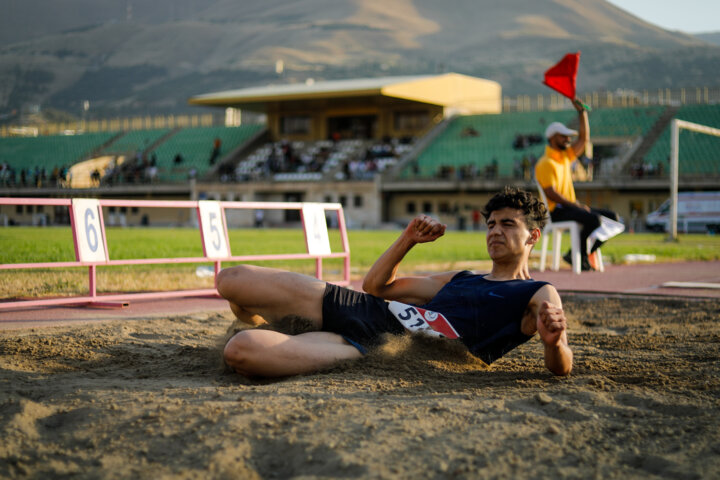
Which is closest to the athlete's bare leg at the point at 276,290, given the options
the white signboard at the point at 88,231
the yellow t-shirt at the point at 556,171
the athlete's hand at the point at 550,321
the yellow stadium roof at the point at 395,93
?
the athlete's hand at the point at 550,321

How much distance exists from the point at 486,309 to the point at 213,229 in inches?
203

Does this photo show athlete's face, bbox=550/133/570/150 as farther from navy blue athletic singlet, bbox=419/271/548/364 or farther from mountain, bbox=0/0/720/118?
mountain, bbox=0/0/720/118

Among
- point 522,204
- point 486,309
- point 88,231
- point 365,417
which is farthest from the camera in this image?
point 88,231

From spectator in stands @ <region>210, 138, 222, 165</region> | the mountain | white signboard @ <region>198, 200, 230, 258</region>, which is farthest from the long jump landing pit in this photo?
the mountain

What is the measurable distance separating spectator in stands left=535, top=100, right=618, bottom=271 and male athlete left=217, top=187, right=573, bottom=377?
677 cm

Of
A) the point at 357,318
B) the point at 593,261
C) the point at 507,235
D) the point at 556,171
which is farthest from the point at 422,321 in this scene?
the point at 593,261

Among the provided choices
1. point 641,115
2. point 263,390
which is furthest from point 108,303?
point 641,115

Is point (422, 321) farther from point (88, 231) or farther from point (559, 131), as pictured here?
point (559, 131)

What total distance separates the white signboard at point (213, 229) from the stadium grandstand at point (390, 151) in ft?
97.4

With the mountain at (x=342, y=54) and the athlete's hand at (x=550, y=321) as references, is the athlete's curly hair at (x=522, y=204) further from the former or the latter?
the mountain at (x=342, y=54)

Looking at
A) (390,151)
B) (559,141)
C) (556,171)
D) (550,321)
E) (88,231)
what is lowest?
(550,321)

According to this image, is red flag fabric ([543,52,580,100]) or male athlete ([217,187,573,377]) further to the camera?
red flag fabric ([543,52,580,100])

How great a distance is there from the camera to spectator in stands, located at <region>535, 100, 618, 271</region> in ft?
34.9

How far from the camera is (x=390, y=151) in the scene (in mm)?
47531
